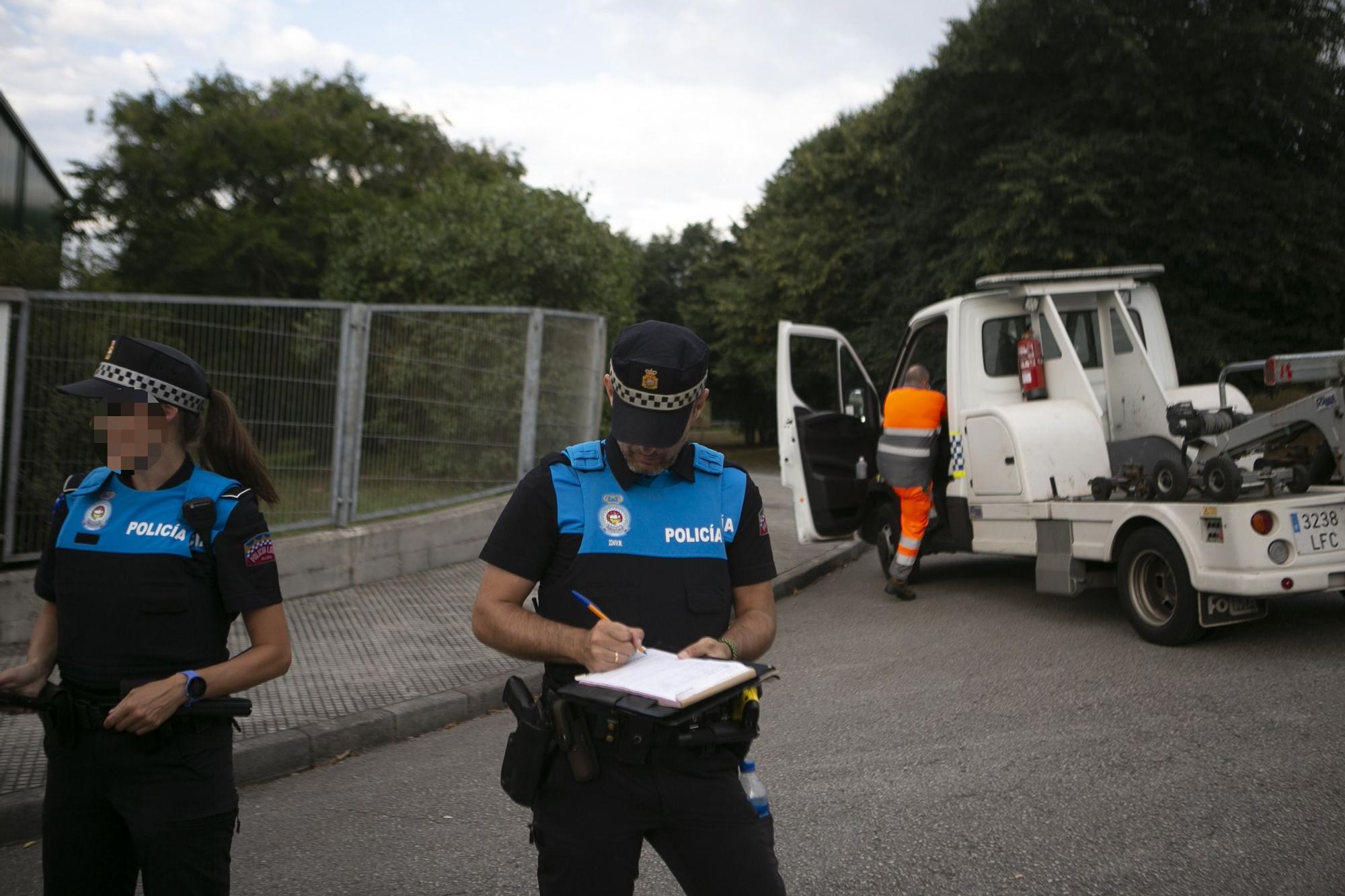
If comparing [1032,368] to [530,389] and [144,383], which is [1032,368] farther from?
[144,383]

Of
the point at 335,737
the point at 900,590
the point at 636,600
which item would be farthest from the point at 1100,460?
the point at 636,600

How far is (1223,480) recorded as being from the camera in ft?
22.3

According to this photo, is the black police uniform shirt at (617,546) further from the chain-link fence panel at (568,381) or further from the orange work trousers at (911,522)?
the chain-link fence panel at (568,381)

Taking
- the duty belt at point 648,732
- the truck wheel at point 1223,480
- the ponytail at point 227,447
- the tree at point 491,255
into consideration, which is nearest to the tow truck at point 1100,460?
the truck wheel at point 1223,480

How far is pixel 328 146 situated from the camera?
76.6 feet

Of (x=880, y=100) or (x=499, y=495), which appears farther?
(x=880, y=100)

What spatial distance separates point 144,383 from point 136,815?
1.00 m

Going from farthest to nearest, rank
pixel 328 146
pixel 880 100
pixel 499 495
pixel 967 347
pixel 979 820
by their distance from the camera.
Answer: pixel 880 100, pixel 328 146, pixel 499 495, pixel 967 347, pixel 979 820

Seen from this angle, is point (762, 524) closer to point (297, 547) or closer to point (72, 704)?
point (72, 704)

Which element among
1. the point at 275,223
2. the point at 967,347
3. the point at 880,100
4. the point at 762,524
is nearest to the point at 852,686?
the point at 967,347

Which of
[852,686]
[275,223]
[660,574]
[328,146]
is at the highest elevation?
[328,146]

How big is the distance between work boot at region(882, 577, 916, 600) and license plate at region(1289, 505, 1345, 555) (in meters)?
3.20

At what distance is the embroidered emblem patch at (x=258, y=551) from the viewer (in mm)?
2725

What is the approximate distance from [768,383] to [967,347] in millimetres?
24851
